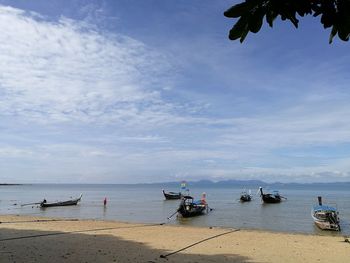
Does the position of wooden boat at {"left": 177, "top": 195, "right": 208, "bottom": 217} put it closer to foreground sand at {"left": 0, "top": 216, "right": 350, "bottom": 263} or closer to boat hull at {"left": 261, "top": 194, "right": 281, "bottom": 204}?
foreground sand at {"left": 0, "top": 216, "right": 350, "bottom": 263}

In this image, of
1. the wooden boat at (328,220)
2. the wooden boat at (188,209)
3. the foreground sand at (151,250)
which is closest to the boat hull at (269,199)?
the wooden boat at (188,209)

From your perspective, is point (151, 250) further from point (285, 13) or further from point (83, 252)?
point (285, 13)

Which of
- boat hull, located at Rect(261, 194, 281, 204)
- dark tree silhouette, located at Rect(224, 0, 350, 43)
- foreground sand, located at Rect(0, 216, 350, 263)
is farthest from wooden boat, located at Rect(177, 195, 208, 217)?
dark tree silhouette, located at Rect(224, 0, 350, 43)

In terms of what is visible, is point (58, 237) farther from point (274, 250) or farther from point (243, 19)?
point (243, 19)

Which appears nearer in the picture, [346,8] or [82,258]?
[346,8]

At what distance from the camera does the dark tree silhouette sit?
8.80ft

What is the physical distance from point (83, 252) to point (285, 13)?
13.3 meters

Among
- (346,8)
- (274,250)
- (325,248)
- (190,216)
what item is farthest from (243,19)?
(190,216)

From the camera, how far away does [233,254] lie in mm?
15242

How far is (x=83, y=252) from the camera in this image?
14.4m

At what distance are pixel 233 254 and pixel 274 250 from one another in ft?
8.32

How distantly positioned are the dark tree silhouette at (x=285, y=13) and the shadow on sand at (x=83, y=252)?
1154 cm

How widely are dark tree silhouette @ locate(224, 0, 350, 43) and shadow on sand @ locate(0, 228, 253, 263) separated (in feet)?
37.9

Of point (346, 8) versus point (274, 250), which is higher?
point (346, 8)
